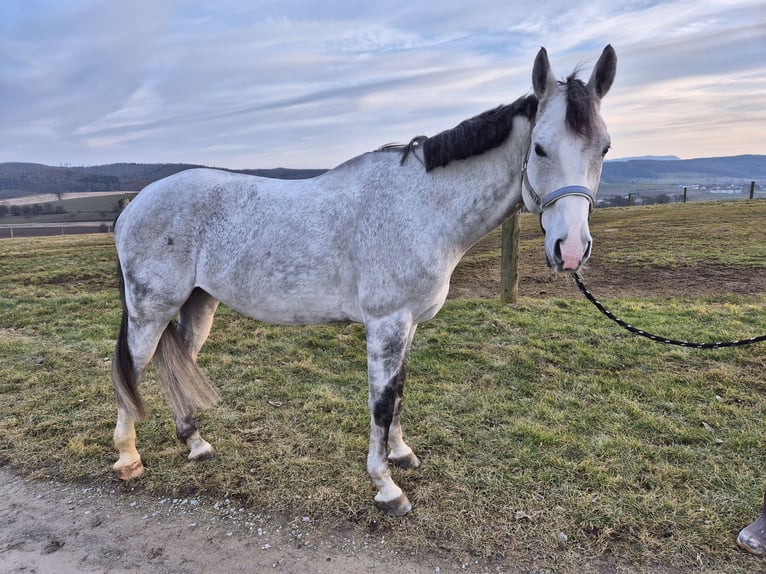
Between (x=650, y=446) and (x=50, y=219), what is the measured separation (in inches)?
1226

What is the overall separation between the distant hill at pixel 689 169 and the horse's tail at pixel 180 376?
150 metres

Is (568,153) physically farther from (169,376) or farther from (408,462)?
(169,376)

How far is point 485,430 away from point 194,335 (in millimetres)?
2409

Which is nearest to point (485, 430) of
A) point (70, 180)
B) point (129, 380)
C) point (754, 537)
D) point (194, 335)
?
point (754, 537)

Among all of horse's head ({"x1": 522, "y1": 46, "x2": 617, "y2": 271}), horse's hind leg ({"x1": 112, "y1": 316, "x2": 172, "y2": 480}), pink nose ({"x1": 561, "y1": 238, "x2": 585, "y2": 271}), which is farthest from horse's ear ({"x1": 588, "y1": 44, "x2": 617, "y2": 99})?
horse's hind leg ({"x1": 112, "y1": 316, "x2": 172, "y2": 480})

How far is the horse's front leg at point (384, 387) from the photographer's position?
8.18ft

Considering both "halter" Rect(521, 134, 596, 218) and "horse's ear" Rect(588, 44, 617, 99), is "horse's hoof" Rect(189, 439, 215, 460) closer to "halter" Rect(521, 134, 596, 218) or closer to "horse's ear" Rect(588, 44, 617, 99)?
"halter" Rect(521, 134, 596, 218)

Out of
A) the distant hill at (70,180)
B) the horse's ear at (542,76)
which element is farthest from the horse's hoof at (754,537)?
the distant hill at (70,180)

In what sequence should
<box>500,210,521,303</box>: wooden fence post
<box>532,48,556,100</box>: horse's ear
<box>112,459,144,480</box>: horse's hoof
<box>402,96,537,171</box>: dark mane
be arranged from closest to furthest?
<box>532,48,556,100</box>: horse's ear < <box>402,96,537,171</box>: dark mane < <box>112,459,144,480</box>: horse's hoof < <box>500,210,521,303</box>: wooden fence post

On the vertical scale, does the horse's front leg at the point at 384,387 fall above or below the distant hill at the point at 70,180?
below

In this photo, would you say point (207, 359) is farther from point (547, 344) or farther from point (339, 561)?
point (547, 344)

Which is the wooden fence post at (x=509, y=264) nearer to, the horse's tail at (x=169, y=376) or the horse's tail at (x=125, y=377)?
the horse's tail at (x=169, y=376)

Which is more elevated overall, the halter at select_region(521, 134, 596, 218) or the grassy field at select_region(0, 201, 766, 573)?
the halter at select_region(521, 134, 596, 218)

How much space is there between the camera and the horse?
6.37 feet
